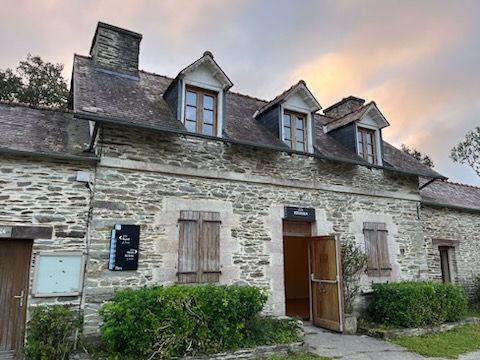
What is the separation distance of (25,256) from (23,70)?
13958 millimetres

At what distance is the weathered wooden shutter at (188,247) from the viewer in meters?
7.13

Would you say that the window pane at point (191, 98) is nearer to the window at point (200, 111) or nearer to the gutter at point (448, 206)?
the window at point (200, 111)

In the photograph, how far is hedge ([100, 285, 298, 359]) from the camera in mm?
5461

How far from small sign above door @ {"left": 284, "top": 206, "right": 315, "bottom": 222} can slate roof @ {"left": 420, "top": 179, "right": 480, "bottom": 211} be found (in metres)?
4.80

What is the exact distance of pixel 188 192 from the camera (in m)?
7.60

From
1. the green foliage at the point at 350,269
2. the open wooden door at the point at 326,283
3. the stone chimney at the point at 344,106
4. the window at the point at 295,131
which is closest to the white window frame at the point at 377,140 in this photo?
the window at the point at 295,131

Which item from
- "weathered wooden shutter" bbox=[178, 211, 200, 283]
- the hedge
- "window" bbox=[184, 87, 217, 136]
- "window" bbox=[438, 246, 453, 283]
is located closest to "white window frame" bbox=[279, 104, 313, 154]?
"window" bbox=[184, 87, 217, 136]

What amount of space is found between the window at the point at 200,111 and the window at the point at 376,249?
5.28 m

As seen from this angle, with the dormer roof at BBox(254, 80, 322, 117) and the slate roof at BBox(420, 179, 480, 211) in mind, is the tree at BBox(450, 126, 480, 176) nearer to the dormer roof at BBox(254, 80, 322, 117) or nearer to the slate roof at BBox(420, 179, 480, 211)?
the slate roof at BBox(420, 179, 480, 211)

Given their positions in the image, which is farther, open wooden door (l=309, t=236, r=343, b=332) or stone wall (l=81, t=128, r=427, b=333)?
open wooden door (l=309, t=236, r=343, b=332)

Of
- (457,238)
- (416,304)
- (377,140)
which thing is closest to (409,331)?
(416,304)

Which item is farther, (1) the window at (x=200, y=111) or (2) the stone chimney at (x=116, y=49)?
(2) the stone chimney at (x=116, y=49)

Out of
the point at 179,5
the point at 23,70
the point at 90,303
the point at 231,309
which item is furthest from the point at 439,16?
the point at 23,70

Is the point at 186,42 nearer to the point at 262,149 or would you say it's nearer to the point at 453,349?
the point at 262,149
